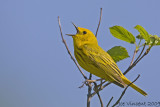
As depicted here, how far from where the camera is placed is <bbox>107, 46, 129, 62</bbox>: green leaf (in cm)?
139

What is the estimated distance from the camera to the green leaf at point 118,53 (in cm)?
139

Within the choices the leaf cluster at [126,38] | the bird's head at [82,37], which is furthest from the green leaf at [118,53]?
the bird's head at [82,37]

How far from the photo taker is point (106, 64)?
174 cm

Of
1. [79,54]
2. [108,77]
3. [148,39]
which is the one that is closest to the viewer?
[148,39]

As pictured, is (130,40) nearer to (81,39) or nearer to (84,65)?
(84,65)

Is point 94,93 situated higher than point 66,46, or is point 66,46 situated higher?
point 66,46

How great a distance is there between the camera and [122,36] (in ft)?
4.58

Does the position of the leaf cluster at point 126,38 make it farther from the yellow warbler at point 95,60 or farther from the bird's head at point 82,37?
the bird's head at point 82,37

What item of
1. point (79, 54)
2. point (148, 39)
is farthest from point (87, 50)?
point (148, 39)

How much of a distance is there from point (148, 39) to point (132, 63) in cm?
21

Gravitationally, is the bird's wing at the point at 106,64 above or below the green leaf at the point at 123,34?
below

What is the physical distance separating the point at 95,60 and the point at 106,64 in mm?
109

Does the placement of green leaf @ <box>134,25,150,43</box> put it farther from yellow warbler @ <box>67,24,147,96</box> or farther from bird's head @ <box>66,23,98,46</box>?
bird's head @ <box>66,23,98,46</box>

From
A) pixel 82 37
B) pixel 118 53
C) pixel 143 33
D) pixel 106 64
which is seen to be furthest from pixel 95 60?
pixel 143 33
